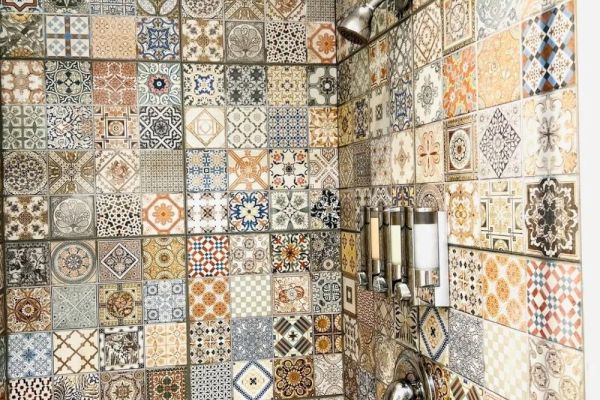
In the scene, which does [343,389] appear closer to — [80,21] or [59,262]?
[59,262]

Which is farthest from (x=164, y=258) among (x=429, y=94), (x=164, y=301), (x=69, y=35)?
(x=429, y=94)

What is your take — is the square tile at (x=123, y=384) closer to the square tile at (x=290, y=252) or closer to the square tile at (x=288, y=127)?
the square tile at (x=290, y=252)

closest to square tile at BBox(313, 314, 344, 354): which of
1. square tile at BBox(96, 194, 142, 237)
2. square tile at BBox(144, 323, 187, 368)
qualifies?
square tile at BBox(144, 323, 187, 368)

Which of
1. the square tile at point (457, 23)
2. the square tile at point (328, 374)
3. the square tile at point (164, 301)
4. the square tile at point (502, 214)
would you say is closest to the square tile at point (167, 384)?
the square tile at point (164, 301)

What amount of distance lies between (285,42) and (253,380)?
1021 millimetres

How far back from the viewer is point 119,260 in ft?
5.78

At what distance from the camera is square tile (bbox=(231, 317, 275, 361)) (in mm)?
1830

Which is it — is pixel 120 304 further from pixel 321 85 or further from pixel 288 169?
pixel 321 85

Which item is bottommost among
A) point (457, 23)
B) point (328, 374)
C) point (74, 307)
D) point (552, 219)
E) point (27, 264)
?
point (328, 374)

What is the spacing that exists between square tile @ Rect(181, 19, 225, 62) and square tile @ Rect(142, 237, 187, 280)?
1.76 feet

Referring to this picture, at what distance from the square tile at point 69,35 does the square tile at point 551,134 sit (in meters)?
1.28

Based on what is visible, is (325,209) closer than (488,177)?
No

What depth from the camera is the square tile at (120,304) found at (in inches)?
69.0

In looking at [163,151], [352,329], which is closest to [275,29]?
[163,151]
